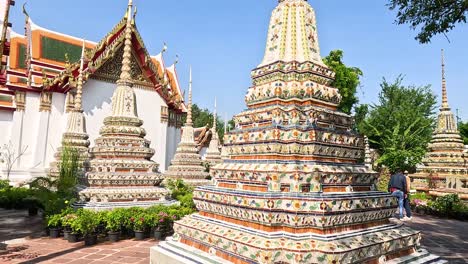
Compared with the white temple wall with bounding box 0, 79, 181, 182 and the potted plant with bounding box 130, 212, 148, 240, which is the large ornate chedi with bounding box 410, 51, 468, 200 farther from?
the white temple wall with bounding box 0, 79, 181, 182

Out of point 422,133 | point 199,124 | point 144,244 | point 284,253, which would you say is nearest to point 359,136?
point 284,253

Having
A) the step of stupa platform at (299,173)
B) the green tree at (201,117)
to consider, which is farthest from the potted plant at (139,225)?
the green tree at (201,117)

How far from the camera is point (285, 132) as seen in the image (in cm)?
432

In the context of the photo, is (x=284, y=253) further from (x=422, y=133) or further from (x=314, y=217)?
(x=422, y=133)

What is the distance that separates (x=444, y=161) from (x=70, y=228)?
17.9 metres

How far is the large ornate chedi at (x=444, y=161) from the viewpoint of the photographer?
15789 mm

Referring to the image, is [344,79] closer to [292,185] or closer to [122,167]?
[122,167]

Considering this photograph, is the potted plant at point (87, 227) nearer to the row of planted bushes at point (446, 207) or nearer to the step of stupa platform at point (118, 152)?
the step of stupa platform at point (118, 152)

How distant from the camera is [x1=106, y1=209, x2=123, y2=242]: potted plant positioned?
24.7ft

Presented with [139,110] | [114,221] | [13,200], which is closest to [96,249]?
[114,221]

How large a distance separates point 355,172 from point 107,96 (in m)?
18.0

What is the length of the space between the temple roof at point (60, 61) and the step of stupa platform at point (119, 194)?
10.3 m

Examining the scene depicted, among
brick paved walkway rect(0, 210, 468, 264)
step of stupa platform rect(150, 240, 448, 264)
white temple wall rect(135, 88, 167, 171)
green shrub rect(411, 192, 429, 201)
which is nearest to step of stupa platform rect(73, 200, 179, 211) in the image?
brick paved walkway rect(0, 210, 468, 264)

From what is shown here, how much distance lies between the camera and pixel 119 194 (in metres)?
8.88
